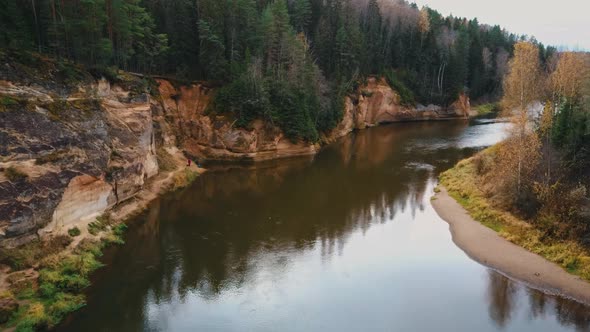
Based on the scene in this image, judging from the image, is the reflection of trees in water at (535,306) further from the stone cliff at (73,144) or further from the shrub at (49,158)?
the shrub at (49,158)

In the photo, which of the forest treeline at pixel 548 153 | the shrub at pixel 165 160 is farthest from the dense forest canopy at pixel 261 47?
the forest treeline at pixel 548 153

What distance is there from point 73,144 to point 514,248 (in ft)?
86.9

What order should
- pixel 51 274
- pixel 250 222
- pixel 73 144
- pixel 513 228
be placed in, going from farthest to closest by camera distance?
pixel 250 222, pixel 513 228, pixel 73 144, pixel 51 274

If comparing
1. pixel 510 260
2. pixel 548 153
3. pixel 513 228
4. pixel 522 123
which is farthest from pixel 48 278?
pixel 548 153

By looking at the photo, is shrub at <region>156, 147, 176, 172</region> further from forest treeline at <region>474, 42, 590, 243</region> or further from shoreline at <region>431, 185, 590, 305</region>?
forest treeline at <region>474, 42, 590, 243</region>

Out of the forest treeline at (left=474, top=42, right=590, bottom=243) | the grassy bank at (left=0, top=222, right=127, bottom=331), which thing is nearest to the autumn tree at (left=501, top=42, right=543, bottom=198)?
the forest treeline at (left=474, top=42, right=590, bottom=243)

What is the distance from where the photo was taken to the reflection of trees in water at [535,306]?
59.6 feet

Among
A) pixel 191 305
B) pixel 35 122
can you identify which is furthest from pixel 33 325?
pixel 35 122

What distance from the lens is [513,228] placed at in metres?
25.8

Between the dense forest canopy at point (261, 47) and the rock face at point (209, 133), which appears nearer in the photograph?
the dense forest canopy at point (261, 47)

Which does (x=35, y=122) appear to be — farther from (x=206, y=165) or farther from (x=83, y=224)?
(x=206, y=165)

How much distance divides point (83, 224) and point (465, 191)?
27.6m

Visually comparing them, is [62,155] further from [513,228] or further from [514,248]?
[513,228]

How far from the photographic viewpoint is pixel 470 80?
99.3m
